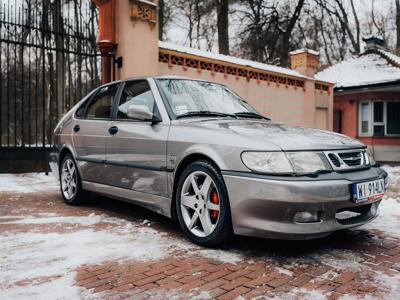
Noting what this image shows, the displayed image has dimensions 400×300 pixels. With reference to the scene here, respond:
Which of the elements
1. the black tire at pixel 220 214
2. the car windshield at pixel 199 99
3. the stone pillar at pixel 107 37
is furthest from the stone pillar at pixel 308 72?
the black tire at pixel 220 214

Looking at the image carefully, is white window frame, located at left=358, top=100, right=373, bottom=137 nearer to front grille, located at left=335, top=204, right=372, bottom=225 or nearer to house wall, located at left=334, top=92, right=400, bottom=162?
house wall, located at left=334, top=92, right=400, bottom=162

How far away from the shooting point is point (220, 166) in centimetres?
330

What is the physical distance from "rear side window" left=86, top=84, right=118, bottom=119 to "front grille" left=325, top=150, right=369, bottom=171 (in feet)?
8.66

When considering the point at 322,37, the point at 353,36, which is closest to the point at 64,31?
the point at 322,37

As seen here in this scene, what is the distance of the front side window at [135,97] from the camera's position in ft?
14.1

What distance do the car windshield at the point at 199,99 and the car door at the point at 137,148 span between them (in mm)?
191

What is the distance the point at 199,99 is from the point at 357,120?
15.1m

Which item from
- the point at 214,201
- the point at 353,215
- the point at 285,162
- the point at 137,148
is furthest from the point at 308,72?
the point at 285,162

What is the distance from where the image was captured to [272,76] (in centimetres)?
1092

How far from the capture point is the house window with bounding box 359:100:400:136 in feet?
56.3

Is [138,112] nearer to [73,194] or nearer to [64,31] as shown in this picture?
[73,194]

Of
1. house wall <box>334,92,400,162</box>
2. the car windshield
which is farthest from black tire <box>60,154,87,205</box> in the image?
house wall <box>334,92,400,162</box>

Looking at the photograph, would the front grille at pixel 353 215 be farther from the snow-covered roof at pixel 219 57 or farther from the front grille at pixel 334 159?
the snow-covered roof at pixel 219 57

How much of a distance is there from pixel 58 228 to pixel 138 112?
4.69 feet
